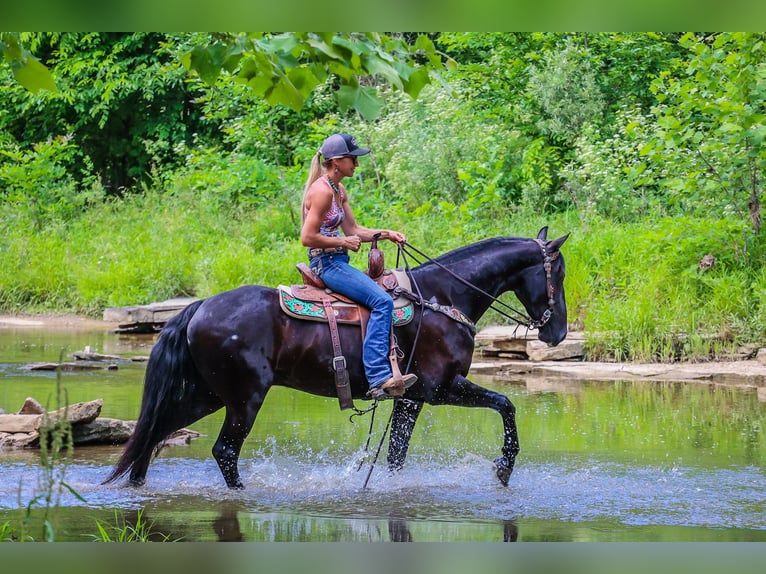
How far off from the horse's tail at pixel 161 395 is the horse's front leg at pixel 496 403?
1901 mm

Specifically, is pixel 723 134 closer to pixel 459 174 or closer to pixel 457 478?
pixel 459 174

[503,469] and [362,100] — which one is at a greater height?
[362,100]

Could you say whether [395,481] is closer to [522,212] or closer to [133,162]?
[522,212]

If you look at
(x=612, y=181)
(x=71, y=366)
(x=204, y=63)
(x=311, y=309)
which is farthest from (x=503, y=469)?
(x=612, y=181)

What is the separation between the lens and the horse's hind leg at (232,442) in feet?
24.2

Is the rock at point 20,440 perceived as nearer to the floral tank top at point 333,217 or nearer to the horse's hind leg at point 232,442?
the horse's hind leg at point 232,442

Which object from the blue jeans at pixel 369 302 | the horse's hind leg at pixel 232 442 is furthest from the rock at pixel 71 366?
the blue jeans at pixel 369 302

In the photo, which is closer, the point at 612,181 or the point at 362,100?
the point at 362,100

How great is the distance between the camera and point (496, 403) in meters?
7.78

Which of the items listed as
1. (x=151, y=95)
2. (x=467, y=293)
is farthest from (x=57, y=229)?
(x=467, y=293)

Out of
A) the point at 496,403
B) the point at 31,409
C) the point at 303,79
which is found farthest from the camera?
the point at 31,409

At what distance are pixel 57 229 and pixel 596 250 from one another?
12.3 meters

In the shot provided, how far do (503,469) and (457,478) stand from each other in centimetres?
45

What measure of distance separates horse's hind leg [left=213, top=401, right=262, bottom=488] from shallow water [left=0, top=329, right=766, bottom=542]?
0.46 feet
